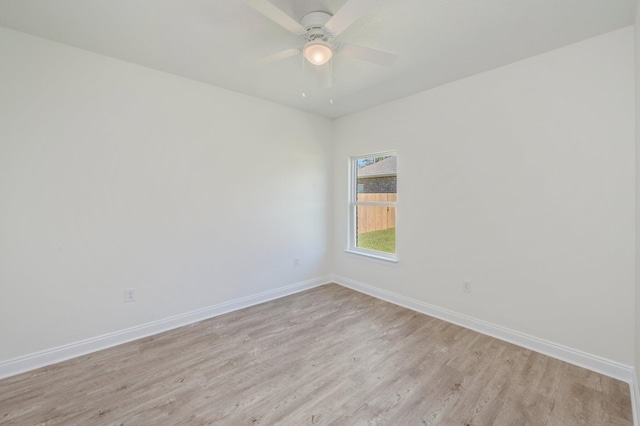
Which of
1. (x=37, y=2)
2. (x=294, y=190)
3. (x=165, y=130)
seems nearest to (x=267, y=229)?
(x=294, y=190)

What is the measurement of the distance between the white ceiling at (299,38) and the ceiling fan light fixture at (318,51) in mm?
202

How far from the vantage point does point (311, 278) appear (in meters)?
4.02

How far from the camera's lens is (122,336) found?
8.20 ft

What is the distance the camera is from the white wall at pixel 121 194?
208 centimetres

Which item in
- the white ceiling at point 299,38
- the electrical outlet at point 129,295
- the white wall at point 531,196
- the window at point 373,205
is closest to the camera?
the white ceiling at point 299,38

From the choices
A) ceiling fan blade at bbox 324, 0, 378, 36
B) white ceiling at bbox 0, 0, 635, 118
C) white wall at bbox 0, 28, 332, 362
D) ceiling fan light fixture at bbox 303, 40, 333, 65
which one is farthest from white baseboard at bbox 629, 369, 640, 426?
white wall at bbox 0, 28, 332, 362

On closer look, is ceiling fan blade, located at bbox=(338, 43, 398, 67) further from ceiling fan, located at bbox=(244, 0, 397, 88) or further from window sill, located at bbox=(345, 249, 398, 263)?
window sill, located at bbox=(345, 249, 398, 263)

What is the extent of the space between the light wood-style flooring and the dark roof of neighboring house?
1.91m

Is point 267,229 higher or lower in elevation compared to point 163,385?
higher

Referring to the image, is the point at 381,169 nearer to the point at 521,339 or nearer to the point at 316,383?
the point at 521,339

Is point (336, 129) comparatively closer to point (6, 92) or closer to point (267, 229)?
point (267, 229)

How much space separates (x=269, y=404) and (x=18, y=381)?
1837mm

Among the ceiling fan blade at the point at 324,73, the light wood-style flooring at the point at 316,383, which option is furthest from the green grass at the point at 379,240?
the ceiling fan blade at the point at 324,73

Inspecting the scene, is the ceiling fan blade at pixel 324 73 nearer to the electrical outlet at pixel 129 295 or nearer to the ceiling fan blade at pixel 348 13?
the ceiling fan blade at pixel 348 13
